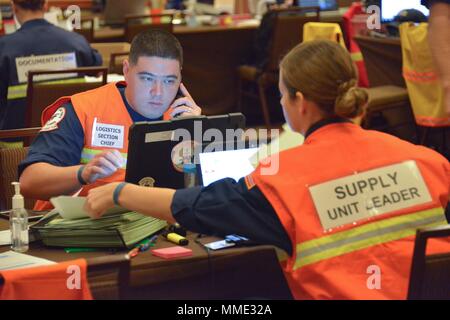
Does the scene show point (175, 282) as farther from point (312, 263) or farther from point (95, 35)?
point (95, 35)

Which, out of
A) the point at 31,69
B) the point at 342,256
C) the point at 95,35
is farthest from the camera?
the point at 95,35

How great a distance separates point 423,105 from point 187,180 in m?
3.32

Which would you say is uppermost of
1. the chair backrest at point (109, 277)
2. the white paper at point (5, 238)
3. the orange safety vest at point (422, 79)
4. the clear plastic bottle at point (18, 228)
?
the chair backrest at point (109, 277)

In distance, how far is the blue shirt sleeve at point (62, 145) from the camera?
2820mm

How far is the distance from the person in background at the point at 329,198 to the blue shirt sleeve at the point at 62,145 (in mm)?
673

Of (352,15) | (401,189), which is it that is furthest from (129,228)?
(352,15)

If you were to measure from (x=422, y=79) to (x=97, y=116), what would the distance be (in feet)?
10.2

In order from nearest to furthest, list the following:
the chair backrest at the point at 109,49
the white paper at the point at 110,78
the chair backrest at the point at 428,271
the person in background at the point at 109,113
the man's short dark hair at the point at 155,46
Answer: the chair backrest at the point at 428,271
the person in background at the point at 109,113
the man's short dark hair at the point at 155,46
the white paper at the point at 110,78
the chair backrest at the point at 109,49

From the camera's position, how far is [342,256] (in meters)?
2.07

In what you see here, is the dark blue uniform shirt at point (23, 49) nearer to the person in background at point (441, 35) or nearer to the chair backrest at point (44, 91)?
the chair backrest at point (44, 91)

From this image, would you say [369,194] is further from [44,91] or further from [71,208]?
[44,91]

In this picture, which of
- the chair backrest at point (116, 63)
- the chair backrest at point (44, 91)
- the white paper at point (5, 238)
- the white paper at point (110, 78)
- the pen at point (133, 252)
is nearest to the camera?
the pen at point (133, 252)

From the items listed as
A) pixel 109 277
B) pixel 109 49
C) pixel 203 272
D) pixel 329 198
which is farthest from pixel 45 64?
pixel 109 277

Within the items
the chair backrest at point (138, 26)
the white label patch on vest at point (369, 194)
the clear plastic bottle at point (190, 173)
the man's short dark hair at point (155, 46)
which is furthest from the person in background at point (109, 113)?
the chair backrest at point (138, 26)
